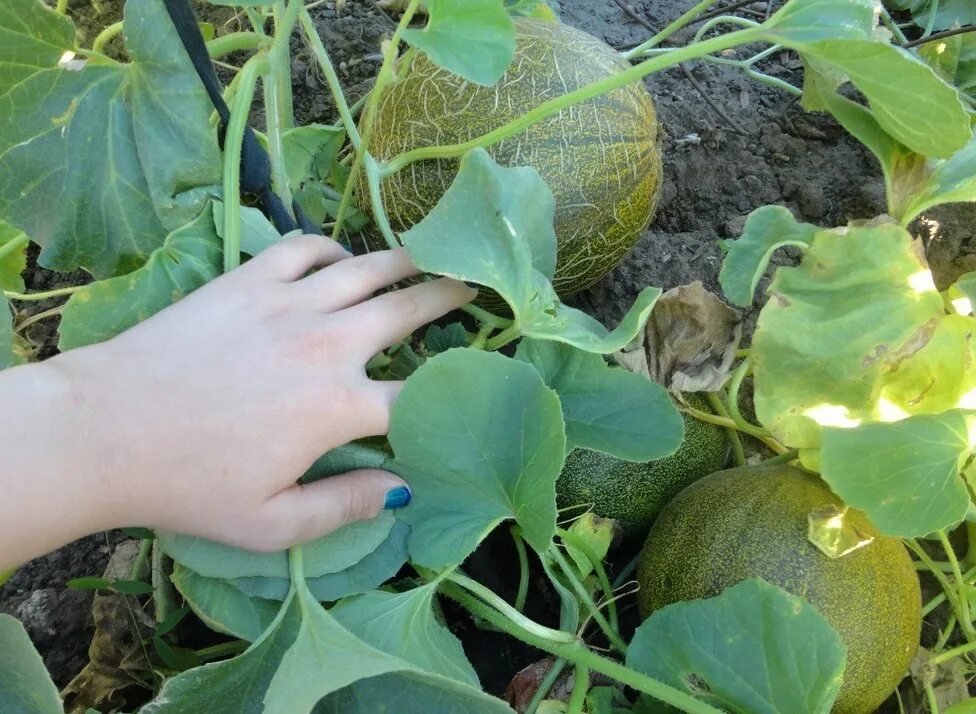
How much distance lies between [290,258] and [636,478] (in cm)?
62

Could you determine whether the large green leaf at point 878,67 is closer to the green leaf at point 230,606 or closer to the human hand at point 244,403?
the human hand at point 244,403

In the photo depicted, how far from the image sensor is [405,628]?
83 centimetres

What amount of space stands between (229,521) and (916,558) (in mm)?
1020

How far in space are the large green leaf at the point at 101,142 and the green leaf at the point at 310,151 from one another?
1.18 ft

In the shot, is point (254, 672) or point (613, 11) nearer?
point (254, 672)

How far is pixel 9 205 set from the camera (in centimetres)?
90

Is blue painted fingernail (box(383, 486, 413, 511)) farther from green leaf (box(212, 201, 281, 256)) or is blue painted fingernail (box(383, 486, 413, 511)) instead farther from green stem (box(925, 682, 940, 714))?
green stem (box(925, 682, 940, 714))

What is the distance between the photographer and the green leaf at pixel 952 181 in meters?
1.00

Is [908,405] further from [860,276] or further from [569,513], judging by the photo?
[569,513]

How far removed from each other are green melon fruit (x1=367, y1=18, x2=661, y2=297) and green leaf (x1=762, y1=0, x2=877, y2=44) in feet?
1.15

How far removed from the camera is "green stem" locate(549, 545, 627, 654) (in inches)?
38.9

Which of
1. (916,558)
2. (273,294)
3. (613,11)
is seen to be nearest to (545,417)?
(273,294)

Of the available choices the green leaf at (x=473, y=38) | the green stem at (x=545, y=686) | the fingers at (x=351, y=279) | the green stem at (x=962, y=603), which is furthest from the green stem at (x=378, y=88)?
the green stem at (x=962, y=603)

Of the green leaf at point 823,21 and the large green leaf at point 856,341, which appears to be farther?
the large green leaf at point 856,341
